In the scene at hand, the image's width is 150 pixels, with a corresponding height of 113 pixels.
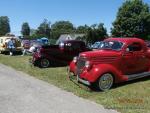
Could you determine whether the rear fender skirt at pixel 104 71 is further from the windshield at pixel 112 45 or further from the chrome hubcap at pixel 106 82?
the windshield at pixel 112 45

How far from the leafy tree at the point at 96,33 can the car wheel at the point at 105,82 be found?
168 ft

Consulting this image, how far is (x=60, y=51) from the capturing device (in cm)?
2269

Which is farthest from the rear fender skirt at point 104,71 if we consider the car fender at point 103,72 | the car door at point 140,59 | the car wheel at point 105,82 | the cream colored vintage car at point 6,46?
the cream colored vintage car at point 6,46

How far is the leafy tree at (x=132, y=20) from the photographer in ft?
202

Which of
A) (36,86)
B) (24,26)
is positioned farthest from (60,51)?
(24,26)

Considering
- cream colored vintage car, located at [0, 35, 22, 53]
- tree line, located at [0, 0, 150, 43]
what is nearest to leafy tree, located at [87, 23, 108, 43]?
tree line, located at [0, 0, 150, 43]

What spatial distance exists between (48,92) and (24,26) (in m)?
145

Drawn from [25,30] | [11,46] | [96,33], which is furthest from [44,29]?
[11,46]

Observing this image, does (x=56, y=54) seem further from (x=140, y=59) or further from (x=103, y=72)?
(x=103, y=72)

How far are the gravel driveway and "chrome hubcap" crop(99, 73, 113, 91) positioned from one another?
1.33 meters

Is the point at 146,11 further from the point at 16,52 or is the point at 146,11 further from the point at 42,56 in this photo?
the point at 42,56

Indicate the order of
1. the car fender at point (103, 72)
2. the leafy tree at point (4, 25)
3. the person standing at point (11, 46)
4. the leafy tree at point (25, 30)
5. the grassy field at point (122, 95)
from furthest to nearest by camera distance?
the leafy tree at point (4, 25) < the leafy tree at point (25, 30) < the person standing at point (11, 46) < the car fender at point (103, 72) < the grassy field at point (122, 95)

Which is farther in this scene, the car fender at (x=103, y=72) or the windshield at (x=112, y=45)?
the windshield at (x=112, y=45)

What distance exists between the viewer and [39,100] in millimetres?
11234
